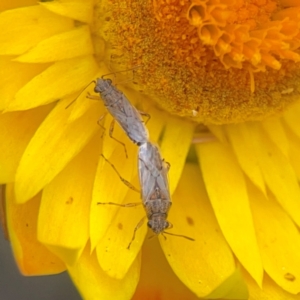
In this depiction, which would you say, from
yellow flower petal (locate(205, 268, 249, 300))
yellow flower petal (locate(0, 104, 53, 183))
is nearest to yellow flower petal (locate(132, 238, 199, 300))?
yellow flower petal (locate(205, 268, 249, 300))

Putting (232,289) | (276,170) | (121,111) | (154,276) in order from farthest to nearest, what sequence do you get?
(276,170) < (154,276) < (121,111) < (232,289)

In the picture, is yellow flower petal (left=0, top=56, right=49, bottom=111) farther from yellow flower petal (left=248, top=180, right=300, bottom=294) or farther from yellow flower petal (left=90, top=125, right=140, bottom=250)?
yellow flower petal (left=248, top=180, right=300, bottom=294)

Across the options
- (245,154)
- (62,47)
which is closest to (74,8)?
(62,47)

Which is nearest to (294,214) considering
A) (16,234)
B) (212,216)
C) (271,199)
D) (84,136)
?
(271,199)

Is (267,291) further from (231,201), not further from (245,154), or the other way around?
(245,154)

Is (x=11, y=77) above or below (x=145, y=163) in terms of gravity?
above

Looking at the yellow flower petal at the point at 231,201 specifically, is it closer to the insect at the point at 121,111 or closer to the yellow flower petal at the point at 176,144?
the yellow flower petal at the point at 176,144

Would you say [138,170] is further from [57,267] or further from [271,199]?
[271,199]
